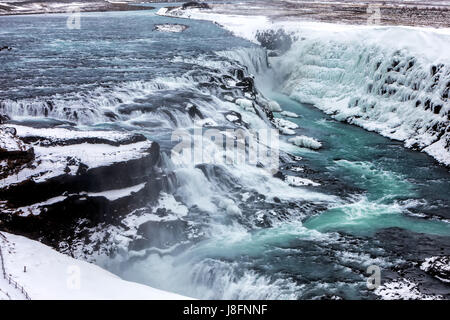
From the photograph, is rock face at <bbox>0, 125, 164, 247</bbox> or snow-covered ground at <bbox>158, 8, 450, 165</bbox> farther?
snow-covered ground at <bbox>158, 8, 450, 165</bbox>

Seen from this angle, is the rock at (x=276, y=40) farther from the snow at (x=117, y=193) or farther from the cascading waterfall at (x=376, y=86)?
the snow at (x=117, y=193)

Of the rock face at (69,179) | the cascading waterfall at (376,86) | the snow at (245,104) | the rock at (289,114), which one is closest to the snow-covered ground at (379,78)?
the cascading waterfall at (376,86)

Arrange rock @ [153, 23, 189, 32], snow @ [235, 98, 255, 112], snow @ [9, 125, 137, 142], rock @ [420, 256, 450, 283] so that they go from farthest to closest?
rock @ [153, 23, 189, 32], snow @ [235, 98, 255, 112], snow @ [9, 125, 137, 142], rock @ [420, 256, 450, 283]

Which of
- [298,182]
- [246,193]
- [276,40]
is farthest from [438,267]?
[276,40]

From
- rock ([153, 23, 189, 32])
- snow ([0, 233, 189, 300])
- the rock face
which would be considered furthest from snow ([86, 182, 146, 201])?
rock ([153, 23, 189, 32])

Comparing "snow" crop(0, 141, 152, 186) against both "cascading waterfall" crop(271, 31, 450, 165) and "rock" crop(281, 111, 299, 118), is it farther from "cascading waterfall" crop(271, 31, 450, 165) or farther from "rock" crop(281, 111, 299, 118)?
"cascading waterfall" crop(271, 31, 450, 165)

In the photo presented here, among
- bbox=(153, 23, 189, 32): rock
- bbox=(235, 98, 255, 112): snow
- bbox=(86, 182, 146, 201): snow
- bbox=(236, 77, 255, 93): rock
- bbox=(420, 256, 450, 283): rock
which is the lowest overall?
bbox=(420, 256, 450, 283): rock
